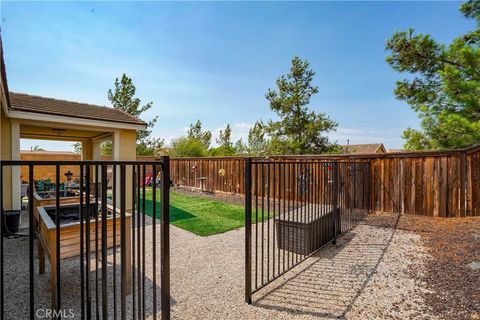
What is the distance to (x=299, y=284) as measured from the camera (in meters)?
3.08

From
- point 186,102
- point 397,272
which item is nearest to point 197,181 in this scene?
point 186,102

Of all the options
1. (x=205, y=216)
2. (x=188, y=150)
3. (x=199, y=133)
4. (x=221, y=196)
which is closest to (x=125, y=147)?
(x=205, y=216)

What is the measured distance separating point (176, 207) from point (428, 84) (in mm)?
8792

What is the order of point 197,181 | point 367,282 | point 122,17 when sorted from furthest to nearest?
point 197,181
point 122,17
point 367,282

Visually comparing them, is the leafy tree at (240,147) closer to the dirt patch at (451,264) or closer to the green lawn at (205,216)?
the green lawn at (205,216)

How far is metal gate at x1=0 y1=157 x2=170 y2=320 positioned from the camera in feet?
4.77

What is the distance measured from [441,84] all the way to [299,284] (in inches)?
Answer: 296

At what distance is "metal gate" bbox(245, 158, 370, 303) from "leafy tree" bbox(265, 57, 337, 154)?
32.7 ft

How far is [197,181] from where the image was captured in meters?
12.2

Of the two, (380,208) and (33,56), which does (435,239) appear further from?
(33,56)

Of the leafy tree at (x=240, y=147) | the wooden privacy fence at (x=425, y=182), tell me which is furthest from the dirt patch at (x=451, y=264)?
the leafy tree at (x=240, y=147)

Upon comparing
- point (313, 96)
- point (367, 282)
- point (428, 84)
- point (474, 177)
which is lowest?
point (367, 282)

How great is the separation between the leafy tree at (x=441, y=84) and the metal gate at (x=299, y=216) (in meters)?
2.90

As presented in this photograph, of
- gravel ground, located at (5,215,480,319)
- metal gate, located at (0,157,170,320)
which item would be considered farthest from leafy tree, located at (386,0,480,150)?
metal gate, located at (0,157,170,320)
